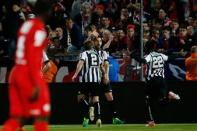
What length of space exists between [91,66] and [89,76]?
0.28m

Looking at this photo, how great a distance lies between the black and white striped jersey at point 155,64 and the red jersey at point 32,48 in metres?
9.37

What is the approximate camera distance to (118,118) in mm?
19094

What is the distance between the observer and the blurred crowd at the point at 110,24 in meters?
19.2

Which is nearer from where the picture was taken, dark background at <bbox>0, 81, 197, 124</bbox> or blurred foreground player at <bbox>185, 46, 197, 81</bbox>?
blurred foreground player at <bbox>185, 46, 197, 81</bbox>

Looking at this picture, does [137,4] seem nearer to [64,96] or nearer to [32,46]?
[64,96]

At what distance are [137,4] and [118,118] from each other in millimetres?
3796

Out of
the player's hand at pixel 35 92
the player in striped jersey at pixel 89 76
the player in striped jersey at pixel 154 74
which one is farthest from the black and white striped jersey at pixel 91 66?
the player's hand at pixel 35 92

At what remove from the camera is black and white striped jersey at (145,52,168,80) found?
1750 centimetres

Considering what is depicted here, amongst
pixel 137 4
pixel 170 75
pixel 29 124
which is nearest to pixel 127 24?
pixel 137 4

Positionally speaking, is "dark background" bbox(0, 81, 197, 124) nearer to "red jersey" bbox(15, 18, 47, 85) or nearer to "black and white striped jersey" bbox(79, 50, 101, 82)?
"black and white striped jersey" bbox(79, 50, 101, 82)

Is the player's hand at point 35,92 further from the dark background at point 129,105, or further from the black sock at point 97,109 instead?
the dark background at point 129,105

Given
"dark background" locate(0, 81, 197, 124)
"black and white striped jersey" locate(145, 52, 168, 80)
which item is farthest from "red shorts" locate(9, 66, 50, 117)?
"dark background" locate(0, 81, 197, 124)

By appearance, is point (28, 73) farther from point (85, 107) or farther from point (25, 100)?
point (85, 107)

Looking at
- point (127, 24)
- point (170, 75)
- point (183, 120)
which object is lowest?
point (183, 120)
